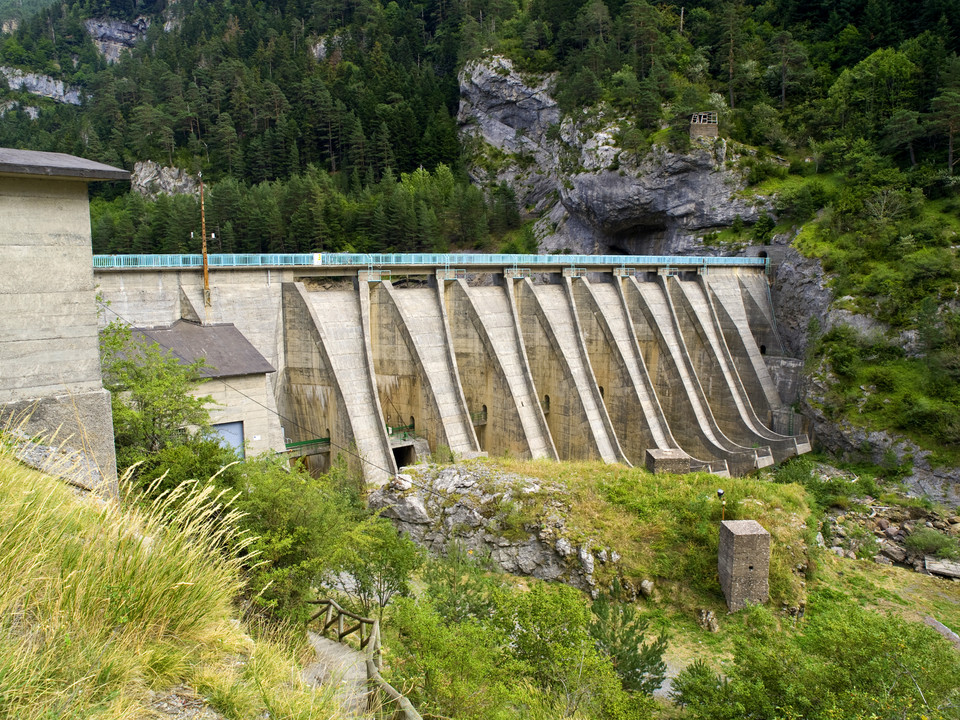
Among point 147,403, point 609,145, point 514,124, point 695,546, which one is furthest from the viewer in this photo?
point 514,124

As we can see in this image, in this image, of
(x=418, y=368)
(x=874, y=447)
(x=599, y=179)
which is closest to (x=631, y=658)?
(x=418, y=368)

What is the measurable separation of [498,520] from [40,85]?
147 meters

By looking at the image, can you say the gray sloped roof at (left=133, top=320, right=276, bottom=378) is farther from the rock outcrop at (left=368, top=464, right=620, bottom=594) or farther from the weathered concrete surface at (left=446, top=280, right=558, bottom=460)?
the weathered concrete surface at (left=446, top=280, right=558, bottom=460)

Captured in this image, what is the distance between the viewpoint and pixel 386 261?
97.5 ft

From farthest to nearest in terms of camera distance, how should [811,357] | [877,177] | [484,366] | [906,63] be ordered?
[906,63]
[877,177]
[811,357]
[484,366]

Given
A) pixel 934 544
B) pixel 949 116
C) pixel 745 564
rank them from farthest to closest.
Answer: pixel 949 116 → pixel 934 544 → pixel 745 564

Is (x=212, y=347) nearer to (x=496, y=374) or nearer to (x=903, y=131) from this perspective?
(x=496, y=374)

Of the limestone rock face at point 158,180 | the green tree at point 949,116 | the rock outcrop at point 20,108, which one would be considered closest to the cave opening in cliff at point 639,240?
the green tree at point 949,116

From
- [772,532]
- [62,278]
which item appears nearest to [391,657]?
[62,278]

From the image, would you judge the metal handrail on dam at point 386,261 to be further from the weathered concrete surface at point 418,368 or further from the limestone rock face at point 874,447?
the limestone rock face at point 874,447

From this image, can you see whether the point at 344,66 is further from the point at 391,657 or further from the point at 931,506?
the point at 391,657

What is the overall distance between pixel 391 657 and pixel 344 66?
4015 inches

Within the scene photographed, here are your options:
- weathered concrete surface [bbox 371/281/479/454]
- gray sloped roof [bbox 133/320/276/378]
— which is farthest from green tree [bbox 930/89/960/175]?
gray sloped roof [bbox 133/320/276/378]

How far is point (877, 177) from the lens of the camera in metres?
40.6
